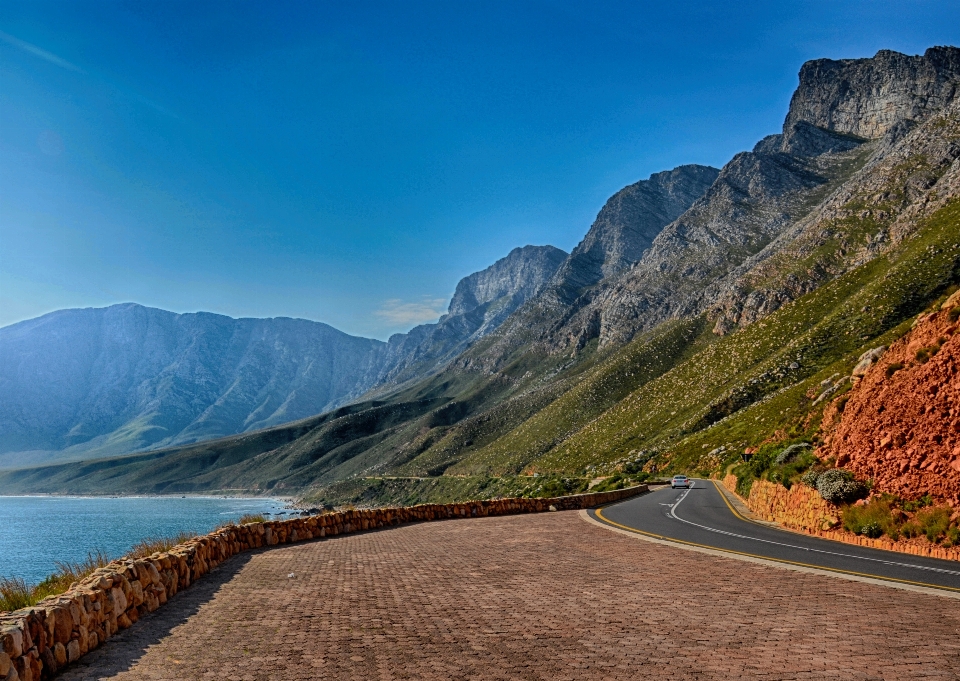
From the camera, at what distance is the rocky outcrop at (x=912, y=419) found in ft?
53.3

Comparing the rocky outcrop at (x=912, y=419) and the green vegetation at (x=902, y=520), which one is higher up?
the rocky outcrop at (x=912, y=419)

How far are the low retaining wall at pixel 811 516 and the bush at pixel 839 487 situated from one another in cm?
39

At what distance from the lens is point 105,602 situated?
9953 mm

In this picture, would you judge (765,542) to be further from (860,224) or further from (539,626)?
(860,224)

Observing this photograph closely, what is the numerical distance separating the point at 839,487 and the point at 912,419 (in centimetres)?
282

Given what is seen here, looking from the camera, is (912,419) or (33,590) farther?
(912,419)

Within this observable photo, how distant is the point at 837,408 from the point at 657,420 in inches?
3268

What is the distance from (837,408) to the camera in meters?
22.9

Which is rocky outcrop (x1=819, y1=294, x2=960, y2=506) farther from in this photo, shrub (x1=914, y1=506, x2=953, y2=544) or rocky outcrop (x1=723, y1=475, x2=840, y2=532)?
rocky outcrop (x1=723, y1=475, x2=840, y2=532)

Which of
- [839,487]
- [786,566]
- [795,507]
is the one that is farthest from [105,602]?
[795,507]

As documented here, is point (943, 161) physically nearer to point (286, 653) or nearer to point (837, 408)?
point (837, 408)

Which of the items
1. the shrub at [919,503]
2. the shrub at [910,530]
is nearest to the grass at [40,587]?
the shrub at [910,530]

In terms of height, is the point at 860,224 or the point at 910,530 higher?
the point at 860,224

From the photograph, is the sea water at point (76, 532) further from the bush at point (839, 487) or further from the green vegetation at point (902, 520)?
the green vegetation at point (902, 520)
